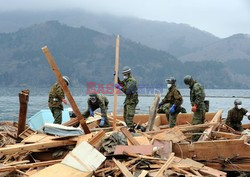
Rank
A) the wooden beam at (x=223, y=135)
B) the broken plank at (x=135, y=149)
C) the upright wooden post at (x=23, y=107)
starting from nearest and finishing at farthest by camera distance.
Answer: the broken plank at (x=135, y=149), the upright wooden post at (x=23, y=107), the wooden beam at (x=223, y=135)

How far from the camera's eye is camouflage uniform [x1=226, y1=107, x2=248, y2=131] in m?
12.1

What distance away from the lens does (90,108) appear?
39.6 feet

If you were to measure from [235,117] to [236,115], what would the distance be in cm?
9

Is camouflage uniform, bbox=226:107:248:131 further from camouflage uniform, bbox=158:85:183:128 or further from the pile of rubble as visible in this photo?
the pile of rubble

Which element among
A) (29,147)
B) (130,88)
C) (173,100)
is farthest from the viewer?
(173,100)

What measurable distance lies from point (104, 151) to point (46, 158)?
1441mm

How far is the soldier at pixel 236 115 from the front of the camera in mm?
11950

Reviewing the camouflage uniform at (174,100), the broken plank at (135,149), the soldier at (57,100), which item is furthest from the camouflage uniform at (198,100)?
the broken plank at (135,149)

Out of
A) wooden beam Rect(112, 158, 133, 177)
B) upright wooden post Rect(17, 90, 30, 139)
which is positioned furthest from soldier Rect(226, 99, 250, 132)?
upright wooden post Rect(17, 90, 30, 139)

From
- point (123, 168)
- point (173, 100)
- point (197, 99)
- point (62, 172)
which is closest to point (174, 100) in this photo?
point (173, 100)

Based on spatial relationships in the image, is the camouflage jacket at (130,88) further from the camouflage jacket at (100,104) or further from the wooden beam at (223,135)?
the wooden beam at (223,135)

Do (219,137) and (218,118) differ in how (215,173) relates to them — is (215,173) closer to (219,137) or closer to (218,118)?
(219,137)

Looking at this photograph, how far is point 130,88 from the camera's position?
11562 millimetres

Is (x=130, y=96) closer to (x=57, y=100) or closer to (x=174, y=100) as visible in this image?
(x=174, y=100)
